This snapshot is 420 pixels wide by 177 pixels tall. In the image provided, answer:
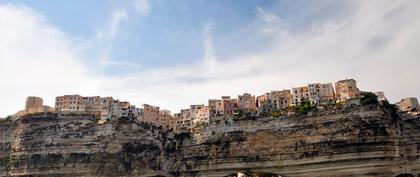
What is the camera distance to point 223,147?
47469mm

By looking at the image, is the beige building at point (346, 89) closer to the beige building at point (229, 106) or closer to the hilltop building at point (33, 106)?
the beige building at point (229, 106)

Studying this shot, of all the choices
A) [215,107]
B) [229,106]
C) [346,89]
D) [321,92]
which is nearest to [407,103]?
[346,89]

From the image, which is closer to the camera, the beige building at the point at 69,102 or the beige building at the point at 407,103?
the beige building at the point at 407,103

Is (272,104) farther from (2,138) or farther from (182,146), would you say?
(2,138)

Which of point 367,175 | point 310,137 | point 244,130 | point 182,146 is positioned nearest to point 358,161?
point 367,175

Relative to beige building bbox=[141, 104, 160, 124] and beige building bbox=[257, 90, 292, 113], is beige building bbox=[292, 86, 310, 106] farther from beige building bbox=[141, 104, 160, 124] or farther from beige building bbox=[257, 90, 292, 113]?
beige building bbox=[141, 104, 160, 124]

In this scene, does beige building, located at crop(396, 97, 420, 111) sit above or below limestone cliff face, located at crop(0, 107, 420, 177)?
above

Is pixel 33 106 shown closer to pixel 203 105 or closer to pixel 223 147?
pixel 203 105

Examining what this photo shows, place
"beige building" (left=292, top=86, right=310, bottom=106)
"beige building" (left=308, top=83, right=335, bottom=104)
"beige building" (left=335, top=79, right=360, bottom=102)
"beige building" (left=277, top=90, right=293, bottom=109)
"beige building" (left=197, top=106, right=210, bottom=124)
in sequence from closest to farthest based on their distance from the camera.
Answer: "beige building" (left=335, top=79, right=360, bottom=102), "beige building" (left=308, top=83, right=335, bottom=104), "beige building" (left=292, top=86, right=310, bottom=106), "beige building" (left=277, top=90, right=293, bottom=109), "beige building" (left=197, top=106, right=210, bottom=124)

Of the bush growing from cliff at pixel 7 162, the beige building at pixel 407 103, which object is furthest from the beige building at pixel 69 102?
the beige building at pixel 407 103

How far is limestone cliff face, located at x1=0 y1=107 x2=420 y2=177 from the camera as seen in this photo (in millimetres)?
40875

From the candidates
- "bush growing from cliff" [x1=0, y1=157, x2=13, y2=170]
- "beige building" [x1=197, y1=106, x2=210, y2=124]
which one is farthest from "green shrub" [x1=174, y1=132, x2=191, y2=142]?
"bush growing from cliff" [x1=0, y1=157, x2=13, y2=170]

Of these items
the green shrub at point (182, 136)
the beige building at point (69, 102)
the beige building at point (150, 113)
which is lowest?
the green shrub at point (182, 136)

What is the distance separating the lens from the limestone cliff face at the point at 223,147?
134 ft
